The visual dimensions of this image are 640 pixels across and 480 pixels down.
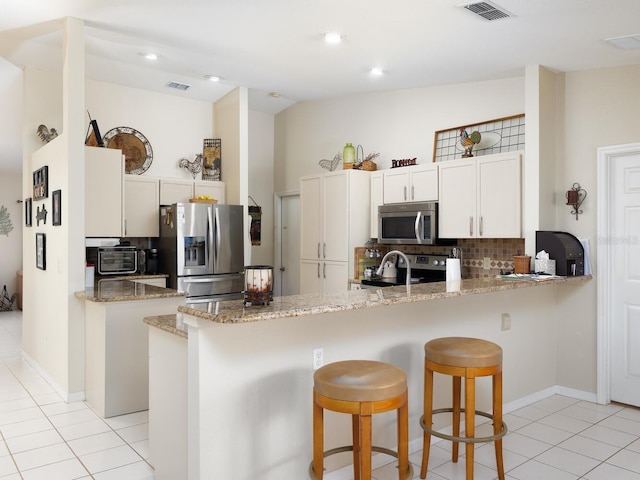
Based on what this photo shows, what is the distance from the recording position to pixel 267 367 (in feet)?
7.76

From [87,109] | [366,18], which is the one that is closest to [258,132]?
[87,109]

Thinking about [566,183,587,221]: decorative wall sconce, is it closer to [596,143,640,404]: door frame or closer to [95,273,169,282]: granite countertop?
[596,143,640,404]: door frame

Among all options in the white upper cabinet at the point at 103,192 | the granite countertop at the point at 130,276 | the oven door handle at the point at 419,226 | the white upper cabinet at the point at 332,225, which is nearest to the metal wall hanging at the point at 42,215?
the white upper cabinet at the point at 103,192

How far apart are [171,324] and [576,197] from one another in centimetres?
334

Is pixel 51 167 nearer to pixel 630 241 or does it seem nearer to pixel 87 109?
pixel 87 109

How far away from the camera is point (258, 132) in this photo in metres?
6.88

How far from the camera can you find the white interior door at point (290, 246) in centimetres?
678

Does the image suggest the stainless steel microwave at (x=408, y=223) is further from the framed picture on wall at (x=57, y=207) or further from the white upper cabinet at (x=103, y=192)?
the framed picture on wall at (x=57, y=207)

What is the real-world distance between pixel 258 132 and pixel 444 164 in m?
3.09

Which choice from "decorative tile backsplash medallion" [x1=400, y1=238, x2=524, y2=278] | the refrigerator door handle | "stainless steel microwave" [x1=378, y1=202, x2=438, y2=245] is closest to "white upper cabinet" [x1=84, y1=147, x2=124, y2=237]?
the refrigerator door handle

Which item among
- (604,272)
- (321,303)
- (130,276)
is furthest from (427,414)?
(130,276)

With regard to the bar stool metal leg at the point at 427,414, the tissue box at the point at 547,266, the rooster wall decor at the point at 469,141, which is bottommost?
the bar stool metal leg at the point at 427,414

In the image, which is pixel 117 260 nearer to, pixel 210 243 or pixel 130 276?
pixel 130 276

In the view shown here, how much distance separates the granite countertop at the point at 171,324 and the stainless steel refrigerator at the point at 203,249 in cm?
244
